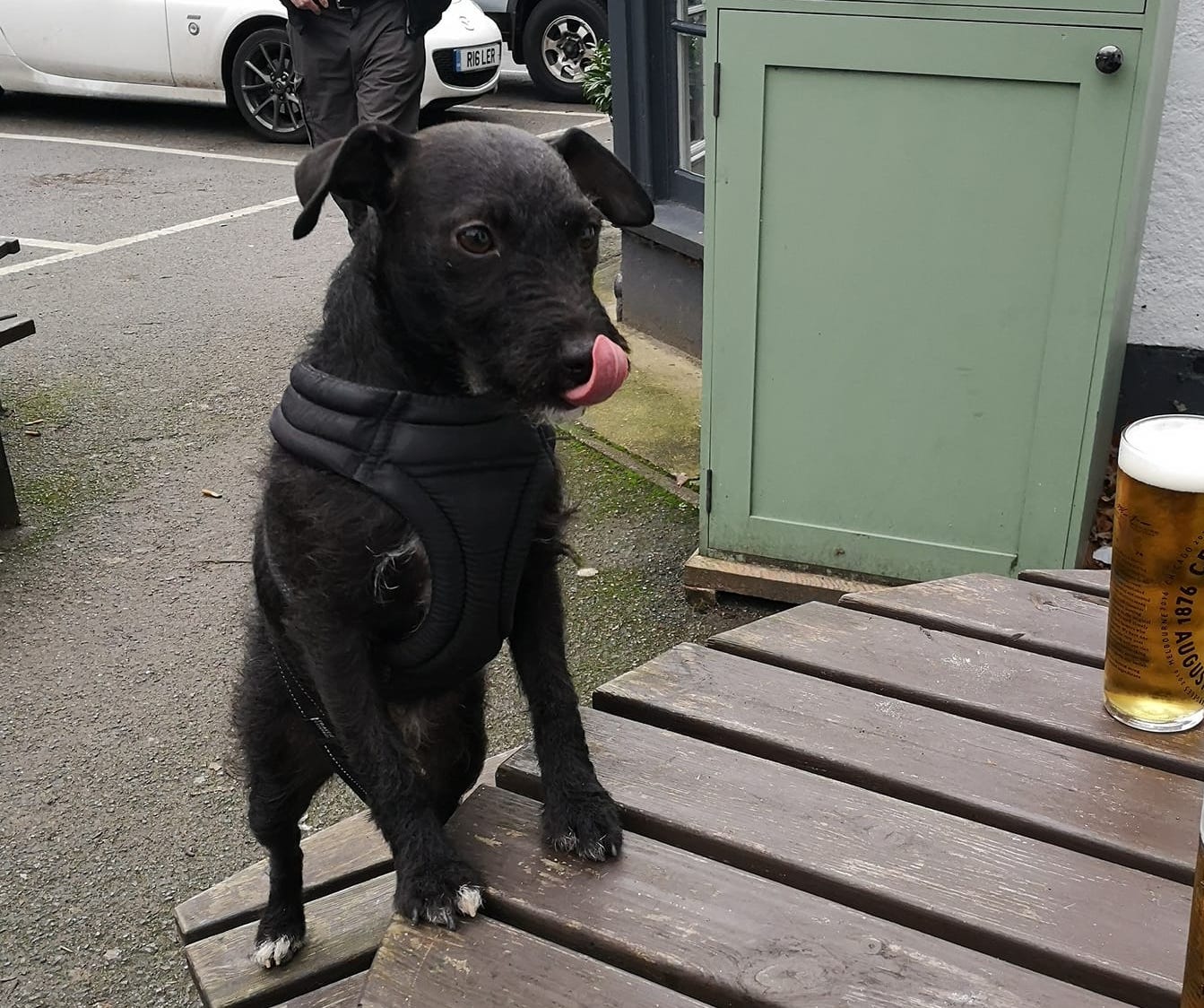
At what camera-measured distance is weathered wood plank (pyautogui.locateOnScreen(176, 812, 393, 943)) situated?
2.52 meters

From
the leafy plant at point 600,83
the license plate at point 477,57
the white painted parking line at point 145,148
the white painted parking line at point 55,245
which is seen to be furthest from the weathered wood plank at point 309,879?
the license plate at point 477,57

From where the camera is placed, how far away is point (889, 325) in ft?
11.6

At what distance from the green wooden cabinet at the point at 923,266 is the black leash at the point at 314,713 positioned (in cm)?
199

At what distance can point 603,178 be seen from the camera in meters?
2.05

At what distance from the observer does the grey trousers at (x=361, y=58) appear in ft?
18.6

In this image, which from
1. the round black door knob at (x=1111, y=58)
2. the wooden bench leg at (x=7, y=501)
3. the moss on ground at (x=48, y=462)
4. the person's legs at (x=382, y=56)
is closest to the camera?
the round black door knob at (x=1111, y=58)

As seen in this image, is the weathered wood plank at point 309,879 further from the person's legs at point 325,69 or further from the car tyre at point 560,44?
the car tyre at point 560,44

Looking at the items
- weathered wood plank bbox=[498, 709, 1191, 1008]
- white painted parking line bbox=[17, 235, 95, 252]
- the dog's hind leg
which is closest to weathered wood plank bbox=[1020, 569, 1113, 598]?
weathered wood plank bbox=[498, 709, 1191, 1008]

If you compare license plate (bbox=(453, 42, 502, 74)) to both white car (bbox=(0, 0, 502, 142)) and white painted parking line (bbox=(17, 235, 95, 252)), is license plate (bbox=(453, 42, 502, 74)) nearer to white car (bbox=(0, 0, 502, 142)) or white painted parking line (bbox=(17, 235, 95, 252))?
white car (bbox=(0, 0, 502, 142))

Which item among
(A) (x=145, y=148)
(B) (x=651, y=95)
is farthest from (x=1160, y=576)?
(A) (x=145, y=148)

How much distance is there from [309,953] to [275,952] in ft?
0.20

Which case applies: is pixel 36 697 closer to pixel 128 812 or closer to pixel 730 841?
pixel 128 812

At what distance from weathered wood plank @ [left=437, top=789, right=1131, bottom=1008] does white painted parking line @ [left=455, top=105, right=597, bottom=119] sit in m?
9.48

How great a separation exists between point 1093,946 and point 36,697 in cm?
311
